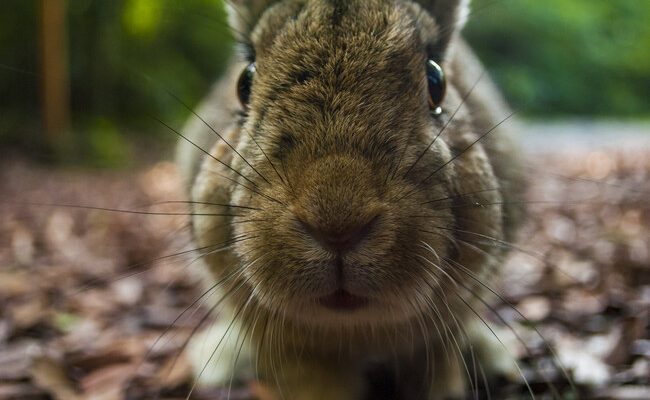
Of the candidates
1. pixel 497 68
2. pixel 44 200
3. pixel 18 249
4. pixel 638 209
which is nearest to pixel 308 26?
pixel 18 249

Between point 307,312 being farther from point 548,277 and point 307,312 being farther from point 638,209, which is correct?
point 638,209

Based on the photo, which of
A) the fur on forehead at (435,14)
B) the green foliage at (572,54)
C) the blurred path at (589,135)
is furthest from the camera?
the green foliage at (572,54)

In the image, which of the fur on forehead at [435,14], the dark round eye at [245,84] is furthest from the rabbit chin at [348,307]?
the fur on forehead at [435,14]

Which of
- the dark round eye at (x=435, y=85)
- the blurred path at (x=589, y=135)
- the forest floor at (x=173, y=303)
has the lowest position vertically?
the forest floor at (x=173, y=303)

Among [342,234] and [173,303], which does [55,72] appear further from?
[342,234]

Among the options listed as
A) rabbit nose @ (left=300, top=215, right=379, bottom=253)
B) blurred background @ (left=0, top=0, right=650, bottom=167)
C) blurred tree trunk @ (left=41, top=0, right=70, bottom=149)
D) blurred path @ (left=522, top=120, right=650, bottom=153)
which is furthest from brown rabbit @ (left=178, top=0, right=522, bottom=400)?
blurred path @ (left=522, top=120, right=650, bottom=153)

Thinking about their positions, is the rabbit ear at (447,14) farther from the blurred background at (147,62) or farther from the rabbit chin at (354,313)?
the blurred background at (147,62)
